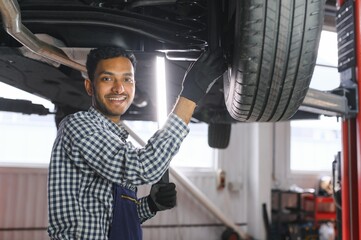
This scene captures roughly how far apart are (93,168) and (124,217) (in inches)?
7.2

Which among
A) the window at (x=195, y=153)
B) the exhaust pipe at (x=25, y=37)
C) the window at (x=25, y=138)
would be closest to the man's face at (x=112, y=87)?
the exhaust pipe at (x=25, y=37)

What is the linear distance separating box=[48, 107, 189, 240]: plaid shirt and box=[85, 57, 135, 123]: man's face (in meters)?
0.06

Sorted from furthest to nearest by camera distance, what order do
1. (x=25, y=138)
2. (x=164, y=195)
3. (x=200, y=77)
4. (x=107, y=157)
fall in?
(x=25, y=138)
(x=164, y=195)
(x=200, y=77)
(x=107, y=157)

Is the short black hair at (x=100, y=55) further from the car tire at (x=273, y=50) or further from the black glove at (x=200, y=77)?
the car tire at (x=273, y=50)

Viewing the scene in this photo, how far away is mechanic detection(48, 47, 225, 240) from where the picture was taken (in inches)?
35.0

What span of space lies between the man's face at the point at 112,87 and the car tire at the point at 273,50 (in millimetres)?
308

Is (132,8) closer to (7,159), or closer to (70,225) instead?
(70,225)

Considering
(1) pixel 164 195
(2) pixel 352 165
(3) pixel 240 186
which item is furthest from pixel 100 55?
(3) pixel 240 186

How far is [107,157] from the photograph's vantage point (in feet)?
2.87

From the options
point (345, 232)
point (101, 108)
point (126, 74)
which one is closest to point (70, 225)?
point (101, 108)

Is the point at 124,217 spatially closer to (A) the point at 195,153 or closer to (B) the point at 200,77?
(B) the point at 200,77

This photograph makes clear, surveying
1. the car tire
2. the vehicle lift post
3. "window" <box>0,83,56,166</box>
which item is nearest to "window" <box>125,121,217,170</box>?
"window" <box>0,83,56,166</box>

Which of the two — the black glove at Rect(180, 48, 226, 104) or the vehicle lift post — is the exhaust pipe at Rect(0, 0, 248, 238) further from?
the vehicle lift post

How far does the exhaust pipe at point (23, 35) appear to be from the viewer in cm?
87
